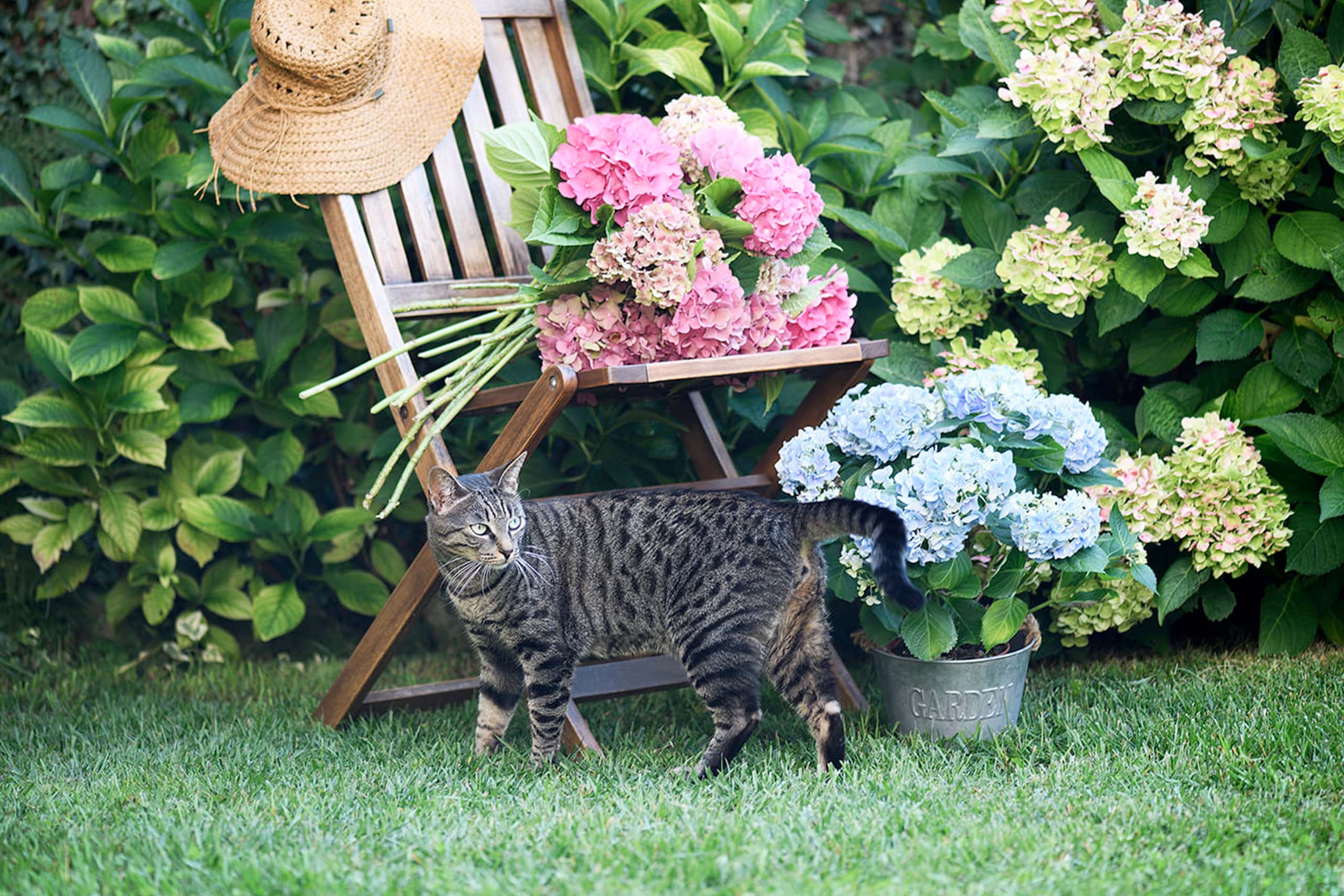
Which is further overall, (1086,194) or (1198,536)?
(1086,194)

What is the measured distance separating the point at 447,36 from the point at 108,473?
173 cm

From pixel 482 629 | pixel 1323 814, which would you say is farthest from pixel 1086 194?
pixel 482 629

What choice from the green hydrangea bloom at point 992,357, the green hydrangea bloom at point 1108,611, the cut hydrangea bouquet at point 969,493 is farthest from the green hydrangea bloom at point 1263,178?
the green hydrangea bloom at point 1108,611

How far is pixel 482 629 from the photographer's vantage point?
270 centimetres

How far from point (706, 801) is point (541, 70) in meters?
1.96

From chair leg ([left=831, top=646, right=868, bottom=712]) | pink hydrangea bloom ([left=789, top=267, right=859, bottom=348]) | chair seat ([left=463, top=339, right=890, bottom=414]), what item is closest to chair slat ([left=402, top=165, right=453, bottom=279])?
chair seat ([left=463, top=339, right=890, bottom=414])

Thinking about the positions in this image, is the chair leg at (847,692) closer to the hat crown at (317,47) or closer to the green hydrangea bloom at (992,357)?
the green hydrangea bloom at (992,357)

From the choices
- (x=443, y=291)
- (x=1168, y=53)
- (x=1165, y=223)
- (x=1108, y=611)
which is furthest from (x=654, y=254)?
(x=1108, y=611)

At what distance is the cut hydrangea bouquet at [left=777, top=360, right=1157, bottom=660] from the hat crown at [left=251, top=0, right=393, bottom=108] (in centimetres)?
134

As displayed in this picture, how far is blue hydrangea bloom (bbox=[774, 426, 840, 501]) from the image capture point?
261 centimetres

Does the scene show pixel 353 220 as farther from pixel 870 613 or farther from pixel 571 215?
pixel 870 613

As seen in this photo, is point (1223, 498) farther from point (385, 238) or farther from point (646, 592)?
point (385, 238)

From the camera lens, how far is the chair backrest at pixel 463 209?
Answer: 107 inches

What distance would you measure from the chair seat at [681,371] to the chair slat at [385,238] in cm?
36
